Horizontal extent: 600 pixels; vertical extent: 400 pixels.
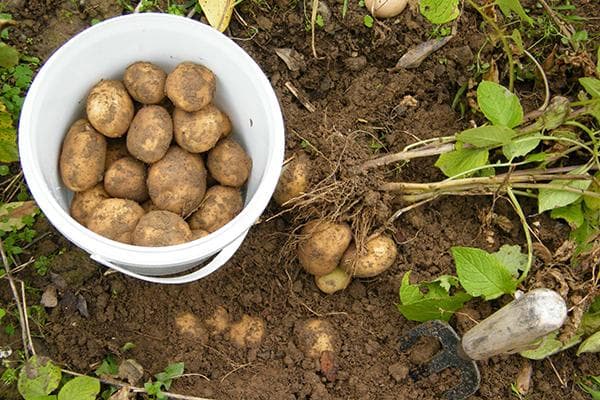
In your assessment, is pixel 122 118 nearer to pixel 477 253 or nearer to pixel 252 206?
pixel 252 206

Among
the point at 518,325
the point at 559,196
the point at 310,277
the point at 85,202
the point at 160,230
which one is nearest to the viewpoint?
the point at 518,325

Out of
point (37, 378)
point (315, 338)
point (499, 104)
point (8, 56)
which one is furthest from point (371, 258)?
point (8, 56)

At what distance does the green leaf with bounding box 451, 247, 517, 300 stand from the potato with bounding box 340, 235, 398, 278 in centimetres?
20

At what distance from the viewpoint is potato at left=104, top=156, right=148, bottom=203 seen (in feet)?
4.91

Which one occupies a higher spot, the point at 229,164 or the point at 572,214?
the point at 229,164

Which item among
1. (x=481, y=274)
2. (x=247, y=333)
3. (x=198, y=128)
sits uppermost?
(x=198, y=128)

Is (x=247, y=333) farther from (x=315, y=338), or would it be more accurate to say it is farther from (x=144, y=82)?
(x=144, y=82)

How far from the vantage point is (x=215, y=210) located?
1.51 meters

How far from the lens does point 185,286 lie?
64.6 inches

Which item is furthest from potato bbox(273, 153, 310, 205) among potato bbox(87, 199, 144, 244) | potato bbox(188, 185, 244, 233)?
potato bbox(87, 199, 144, 244)

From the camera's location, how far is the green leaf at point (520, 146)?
1569 millimetres

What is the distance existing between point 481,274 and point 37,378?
3.33ft

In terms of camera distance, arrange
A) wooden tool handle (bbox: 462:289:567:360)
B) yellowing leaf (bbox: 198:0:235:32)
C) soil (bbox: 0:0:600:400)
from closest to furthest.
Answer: wooden tool handle (bbox: 462:289:567:360), soil (bbox: 0:0:600:400), yellowing leaf (bbox: 198:0:235:32)

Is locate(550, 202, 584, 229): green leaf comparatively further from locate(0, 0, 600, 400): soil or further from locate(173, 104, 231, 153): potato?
locate(173, 104, 231, 153): potato
